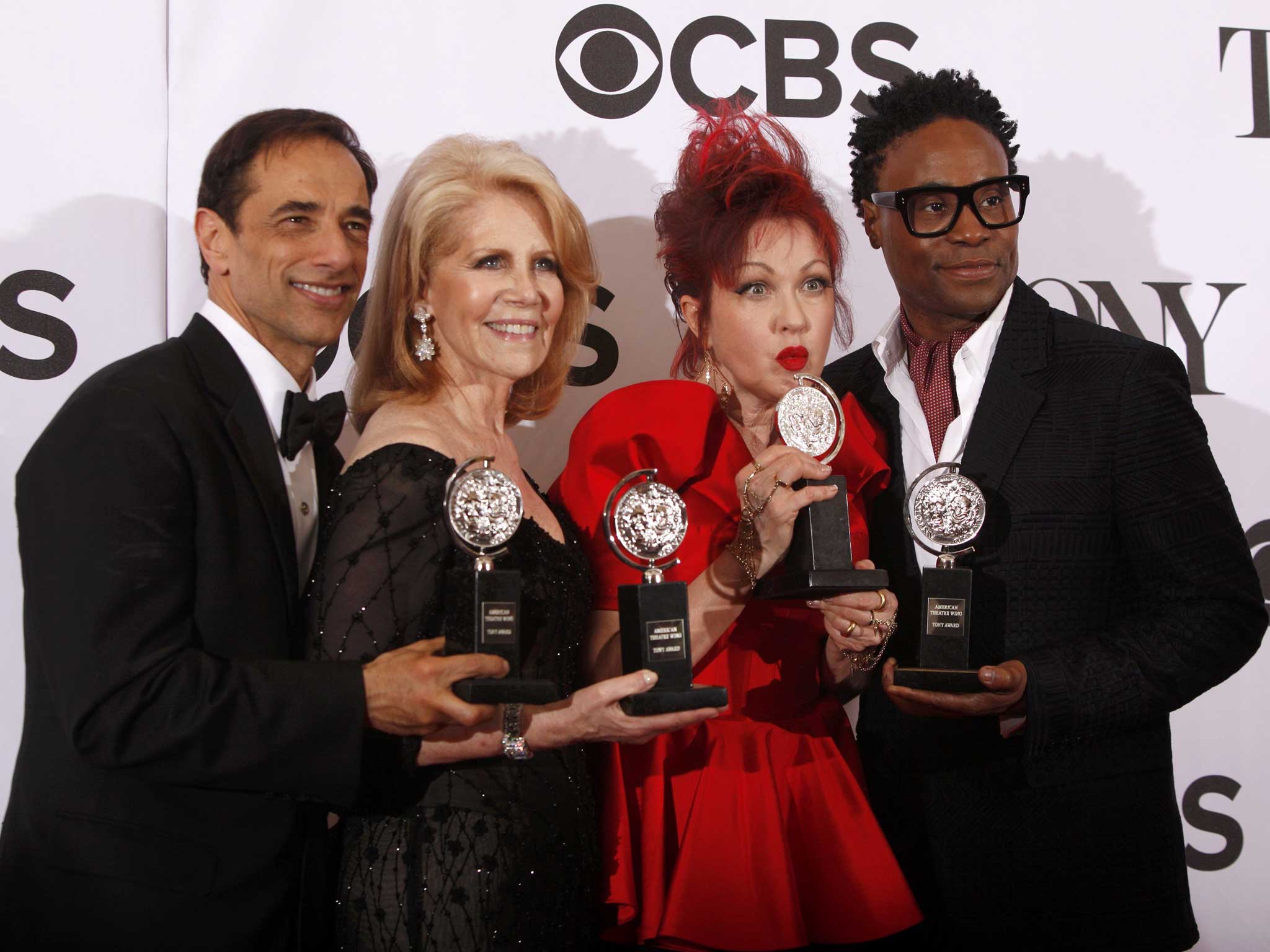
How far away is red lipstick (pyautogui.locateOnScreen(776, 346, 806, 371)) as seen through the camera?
101 inches

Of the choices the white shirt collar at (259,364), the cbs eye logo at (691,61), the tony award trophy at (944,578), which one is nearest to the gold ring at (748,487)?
the tony award trophy at (944,578)

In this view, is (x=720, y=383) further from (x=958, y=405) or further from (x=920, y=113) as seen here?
(x=920, y=113)

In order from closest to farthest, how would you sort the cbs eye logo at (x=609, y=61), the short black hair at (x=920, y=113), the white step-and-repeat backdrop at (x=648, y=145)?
the short black hair at (x=920, y=113)
the white step-and-repeat backdrop at (x=648, y=145)
the cbs eye logo at (x=609, y=61)

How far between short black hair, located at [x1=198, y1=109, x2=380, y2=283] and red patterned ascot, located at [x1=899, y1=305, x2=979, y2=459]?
4.66ft

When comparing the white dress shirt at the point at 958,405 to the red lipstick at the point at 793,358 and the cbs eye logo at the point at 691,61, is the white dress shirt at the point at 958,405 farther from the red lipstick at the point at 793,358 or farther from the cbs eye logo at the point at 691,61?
the cbs eye logo at the point at 691,61

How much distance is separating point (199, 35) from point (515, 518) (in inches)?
76.4

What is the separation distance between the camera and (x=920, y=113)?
2803 millimetres

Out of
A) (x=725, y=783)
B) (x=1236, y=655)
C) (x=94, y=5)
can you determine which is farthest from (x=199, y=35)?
(x=1236, y=655)

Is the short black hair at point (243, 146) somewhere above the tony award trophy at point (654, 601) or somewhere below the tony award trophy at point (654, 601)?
above

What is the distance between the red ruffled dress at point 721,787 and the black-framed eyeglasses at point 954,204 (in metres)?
0.69

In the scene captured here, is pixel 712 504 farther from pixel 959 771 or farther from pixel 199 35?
pixel 199 35

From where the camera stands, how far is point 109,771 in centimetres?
195

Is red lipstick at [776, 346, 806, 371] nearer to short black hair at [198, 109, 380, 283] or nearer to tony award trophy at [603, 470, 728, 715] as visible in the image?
tony award trophy at [603, 470, 728, 715]

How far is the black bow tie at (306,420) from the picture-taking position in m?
2.16
